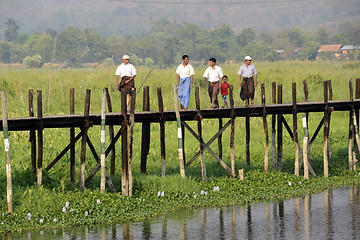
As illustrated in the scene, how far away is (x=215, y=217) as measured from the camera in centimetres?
1794

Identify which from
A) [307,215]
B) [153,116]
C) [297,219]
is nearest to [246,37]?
[153,116]

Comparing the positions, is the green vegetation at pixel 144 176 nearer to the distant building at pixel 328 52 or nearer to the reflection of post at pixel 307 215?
the reflection of post at pixel 307 215

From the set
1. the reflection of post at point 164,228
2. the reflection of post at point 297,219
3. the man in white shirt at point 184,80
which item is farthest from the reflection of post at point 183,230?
the man in white shirt at point 184,80

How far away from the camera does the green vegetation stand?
17.5 metres

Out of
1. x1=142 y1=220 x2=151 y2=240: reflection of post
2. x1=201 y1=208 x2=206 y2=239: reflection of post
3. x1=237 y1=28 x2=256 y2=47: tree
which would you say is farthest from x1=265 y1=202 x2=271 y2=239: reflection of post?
x1=237 y1=28 x2=256 y2=47: tree

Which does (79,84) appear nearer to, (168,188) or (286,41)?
(168,188)

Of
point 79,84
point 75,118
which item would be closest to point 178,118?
point 75,118

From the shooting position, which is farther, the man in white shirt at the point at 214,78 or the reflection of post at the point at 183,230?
the man in white shirt at the point at 214,78

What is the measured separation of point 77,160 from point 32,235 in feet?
32.6

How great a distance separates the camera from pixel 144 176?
20672 mm

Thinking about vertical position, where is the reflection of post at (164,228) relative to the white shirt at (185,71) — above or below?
below

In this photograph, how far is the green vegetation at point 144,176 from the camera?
17.5 meters

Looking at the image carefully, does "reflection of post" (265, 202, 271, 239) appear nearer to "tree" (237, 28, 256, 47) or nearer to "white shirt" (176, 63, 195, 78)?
"white shirt" (176, 63, 195, 78)

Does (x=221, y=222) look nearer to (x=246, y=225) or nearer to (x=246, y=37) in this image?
(x=246, y=225)
